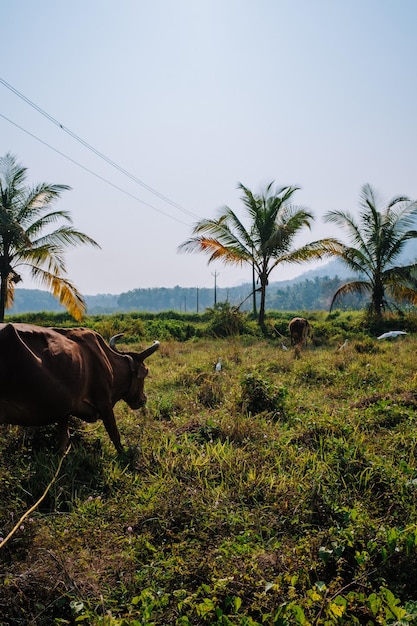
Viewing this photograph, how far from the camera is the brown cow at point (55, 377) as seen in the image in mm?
3756

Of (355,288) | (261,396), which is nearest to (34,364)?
(261,396)

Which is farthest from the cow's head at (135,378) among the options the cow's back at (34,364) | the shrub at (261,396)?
the shrub at (261,396)

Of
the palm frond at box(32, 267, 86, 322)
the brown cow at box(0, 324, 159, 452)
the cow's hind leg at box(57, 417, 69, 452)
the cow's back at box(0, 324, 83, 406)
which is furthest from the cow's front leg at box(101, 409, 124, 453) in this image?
the palm frond at box(32, 267, 86, 322)

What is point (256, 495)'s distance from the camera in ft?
11.9

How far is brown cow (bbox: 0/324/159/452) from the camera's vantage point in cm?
376

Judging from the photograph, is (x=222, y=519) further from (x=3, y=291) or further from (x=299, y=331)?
(x=3, y=291)

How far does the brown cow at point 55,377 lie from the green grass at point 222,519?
1.47 feet

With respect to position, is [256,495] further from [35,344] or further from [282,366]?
[282,366]

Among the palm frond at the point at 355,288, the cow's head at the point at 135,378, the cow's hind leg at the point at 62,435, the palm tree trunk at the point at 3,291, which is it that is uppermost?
the palm frond at the point at 355,288

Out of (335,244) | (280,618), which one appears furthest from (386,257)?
(280,618)

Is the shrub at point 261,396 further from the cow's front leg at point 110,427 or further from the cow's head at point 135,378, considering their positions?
the cow's front leg at point 110,427

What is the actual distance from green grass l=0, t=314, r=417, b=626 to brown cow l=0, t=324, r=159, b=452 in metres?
0.45

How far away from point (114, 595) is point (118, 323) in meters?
15.2

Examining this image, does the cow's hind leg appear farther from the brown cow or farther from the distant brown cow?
the distant brown cow
